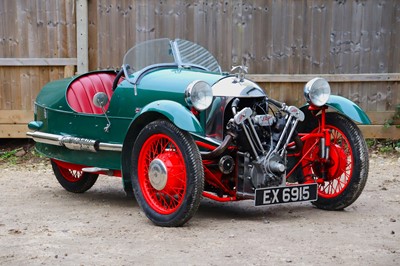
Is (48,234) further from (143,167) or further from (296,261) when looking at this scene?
(296,261)

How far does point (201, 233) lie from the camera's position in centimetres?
556

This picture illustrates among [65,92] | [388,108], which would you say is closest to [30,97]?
[65,92]

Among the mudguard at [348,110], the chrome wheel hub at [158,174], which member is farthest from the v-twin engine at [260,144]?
the chrome wheel hub at [158,174]

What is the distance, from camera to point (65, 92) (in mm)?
7320

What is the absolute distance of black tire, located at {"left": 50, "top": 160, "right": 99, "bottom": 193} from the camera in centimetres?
777

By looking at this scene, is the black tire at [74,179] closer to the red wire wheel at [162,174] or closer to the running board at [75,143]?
the running board at [75,143]

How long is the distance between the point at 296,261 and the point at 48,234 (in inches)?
83.1

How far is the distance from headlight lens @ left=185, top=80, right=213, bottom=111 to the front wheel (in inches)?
45.9

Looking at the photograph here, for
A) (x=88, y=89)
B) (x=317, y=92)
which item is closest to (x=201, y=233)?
(x=317, y=92)

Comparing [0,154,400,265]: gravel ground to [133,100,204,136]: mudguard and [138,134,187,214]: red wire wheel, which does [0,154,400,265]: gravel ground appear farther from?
[133,100,204,136]: mudguard

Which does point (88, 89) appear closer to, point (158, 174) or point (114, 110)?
point (114, 110)

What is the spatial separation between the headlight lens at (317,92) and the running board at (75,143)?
1.85 meters

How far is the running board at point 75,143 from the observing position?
677 centimetres

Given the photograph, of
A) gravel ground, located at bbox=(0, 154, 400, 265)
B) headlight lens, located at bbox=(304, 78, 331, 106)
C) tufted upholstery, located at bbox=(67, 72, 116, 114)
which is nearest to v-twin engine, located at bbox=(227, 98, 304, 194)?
headlight lens, located at bbox=(304, 78, 331, 106)
